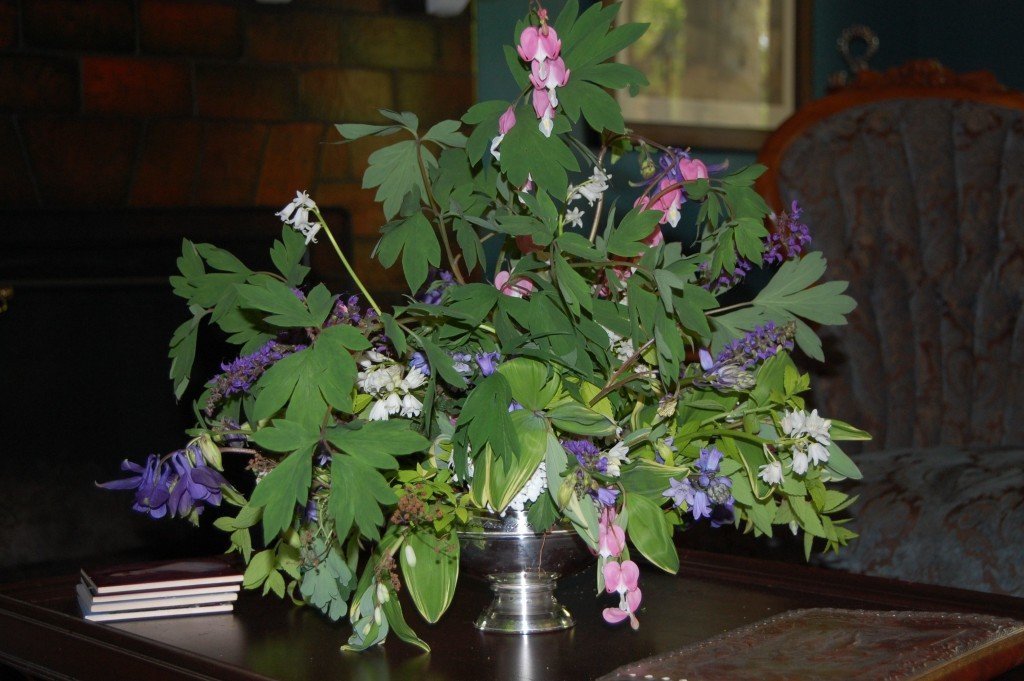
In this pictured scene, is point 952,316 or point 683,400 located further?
point 952,316

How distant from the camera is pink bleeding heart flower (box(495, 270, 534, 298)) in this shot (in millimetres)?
924

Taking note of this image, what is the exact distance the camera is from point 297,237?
0.99m

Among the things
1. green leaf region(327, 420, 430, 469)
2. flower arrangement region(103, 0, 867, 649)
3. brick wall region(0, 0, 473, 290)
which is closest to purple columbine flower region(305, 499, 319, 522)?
flower arrangement region(103, 0, 867, 649)

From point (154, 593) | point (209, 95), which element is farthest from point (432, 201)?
point (209, 95)

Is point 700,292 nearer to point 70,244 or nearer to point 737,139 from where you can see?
point 70,244

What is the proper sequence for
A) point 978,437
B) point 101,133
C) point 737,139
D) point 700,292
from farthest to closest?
point 737,139 → point 101,133 → point 978,437 → point 700,292

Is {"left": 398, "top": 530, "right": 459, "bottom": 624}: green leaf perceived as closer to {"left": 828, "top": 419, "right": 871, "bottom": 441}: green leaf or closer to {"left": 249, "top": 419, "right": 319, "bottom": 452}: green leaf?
{"left": 249, "top": 419, "right": 319, "bottom": 452}: green leaf

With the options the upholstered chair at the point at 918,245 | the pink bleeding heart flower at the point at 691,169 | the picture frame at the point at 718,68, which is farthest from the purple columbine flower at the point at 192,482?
the picture frame at the point at 718,68

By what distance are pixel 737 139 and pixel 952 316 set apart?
118 cm

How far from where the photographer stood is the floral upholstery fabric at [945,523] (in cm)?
161

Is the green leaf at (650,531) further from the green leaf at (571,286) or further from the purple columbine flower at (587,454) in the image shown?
the green leaf at (571,286)

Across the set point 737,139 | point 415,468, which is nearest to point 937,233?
point 737,139

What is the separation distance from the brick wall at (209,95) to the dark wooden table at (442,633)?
133 cm

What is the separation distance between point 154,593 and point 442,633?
0.97 ft
